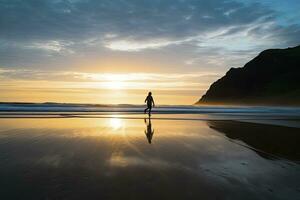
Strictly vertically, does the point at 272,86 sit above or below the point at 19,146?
above

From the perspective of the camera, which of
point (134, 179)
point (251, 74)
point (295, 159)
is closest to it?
point (134, 179)

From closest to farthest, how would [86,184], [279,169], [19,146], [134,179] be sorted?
1. [86,184]
2. [134,179]
3. [279,169]
4. [19,146]

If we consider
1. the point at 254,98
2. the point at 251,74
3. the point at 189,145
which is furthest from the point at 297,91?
A: the point at 189,145

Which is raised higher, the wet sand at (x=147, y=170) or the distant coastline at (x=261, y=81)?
the distant coastline at (x=261, y=81)

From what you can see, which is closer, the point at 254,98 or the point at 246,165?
the point at 246,165

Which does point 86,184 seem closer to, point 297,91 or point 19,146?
point 19,146

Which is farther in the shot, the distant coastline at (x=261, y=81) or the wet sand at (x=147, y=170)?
the distant coastline at (x=261, y=81)

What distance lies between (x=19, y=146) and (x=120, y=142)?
3.47 metres

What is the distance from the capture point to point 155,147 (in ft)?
32.6

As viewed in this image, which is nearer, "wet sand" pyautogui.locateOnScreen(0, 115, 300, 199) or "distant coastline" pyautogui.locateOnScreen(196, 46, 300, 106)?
"wet sand" pyautogui.locateOnScreen(0, 115, 300, 199)

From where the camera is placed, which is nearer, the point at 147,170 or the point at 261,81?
the point at 147,170

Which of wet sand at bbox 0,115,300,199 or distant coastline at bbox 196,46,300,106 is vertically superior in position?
distant coastline at bbox 196,46,300,106

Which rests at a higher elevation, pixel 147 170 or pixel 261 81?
pixel 261 81

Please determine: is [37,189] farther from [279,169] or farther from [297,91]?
[297,91]
